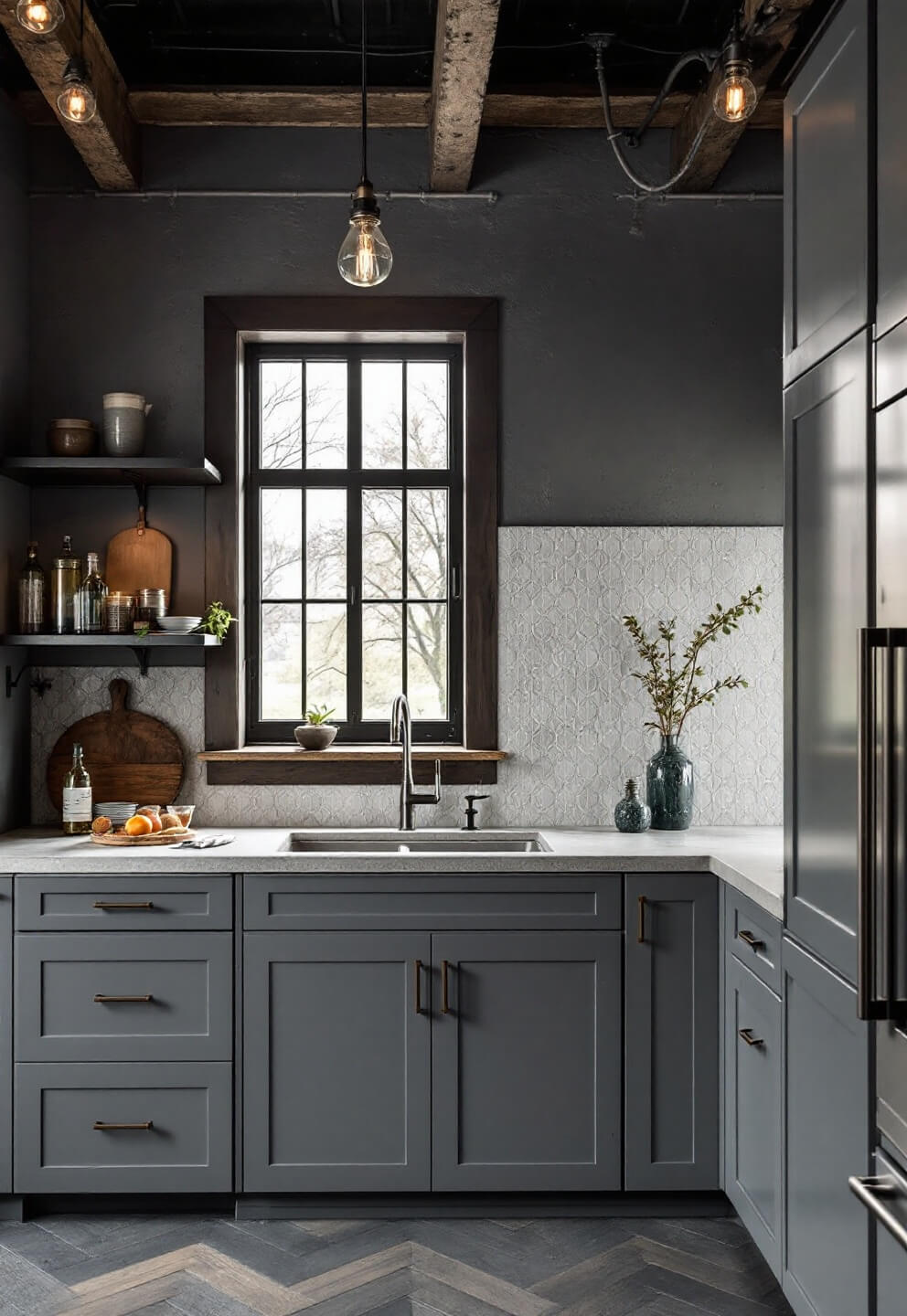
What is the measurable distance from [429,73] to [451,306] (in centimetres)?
70

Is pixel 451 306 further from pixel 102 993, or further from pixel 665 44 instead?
pixel 102 993

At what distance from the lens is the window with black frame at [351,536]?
3.79 meters

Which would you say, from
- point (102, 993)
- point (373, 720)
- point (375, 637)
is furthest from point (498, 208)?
point (102, 993)

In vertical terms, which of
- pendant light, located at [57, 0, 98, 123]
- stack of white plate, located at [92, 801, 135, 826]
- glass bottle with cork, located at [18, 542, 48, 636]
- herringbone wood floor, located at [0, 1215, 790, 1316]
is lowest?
herringbone wood floor, located at [0, 1215, 790, 1316]

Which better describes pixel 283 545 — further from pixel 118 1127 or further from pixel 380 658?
pixel 118 1127

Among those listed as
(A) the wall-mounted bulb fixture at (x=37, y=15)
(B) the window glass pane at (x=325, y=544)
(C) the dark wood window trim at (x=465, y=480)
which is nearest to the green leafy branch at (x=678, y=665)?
(C) the dark wood window trim at (x=465, y=480)

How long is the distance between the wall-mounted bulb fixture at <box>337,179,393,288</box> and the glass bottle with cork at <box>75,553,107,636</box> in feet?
4.62

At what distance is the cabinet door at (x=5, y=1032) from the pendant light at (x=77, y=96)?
1.90 metres

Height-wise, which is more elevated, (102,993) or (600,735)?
(600,735)

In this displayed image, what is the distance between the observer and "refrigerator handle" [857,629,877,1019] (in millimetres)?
1561

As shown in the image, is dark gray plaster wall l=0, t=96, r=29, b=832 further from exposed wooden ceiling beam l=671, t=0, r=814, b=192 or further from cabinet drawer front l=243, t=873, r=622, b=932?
exposed wooden ceiling beam l=671, t=0, r=814, b=192

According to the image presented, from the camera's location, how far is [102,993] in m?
3.00

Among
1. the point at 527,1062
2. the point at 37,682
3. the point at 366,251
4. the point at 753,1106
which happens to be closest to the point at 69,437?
the point at 37,682

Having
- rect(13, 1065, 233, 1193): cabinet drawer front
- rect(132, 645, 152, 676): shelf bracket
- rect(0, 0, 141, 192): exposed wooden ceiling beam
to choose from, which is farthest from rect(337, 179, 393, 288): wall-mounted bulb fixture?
rect(13, 1065, 233, 1193): cabinet drawer front
